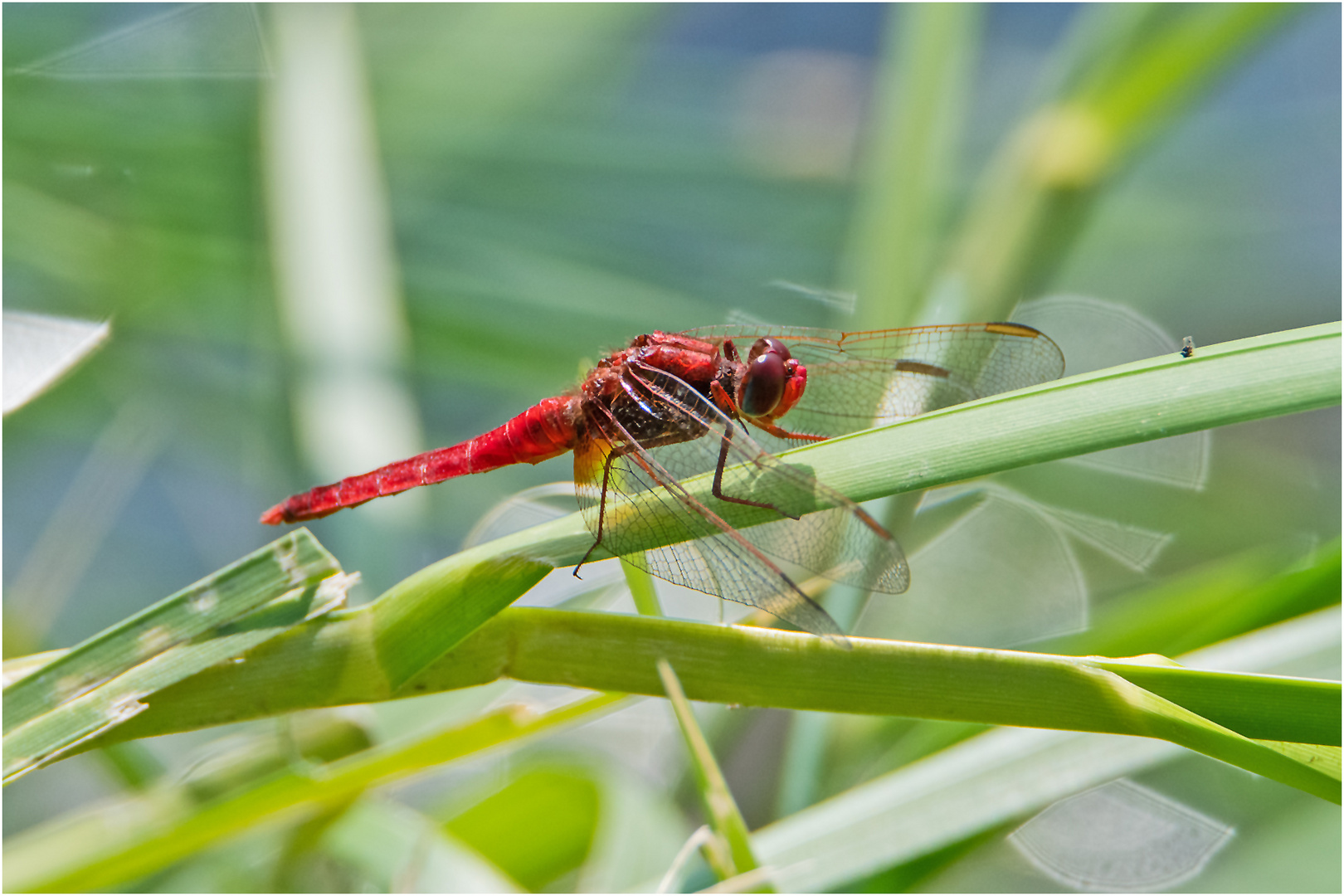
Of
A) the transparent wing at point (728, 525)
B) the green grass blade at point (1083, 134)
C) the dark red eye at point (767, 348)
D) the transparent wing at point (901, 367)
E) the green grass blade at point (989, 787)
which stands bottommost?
the green grass blade at point (989, 787)

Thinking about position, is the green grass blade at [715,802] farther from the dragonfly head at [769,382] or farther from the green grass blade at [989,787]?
the dragonfly head at [769,382]

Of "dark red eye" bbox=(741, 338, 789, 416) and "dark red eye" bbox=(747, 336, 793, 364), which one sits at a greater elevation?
"dark red eye" bbox=(747, 336, 793, 364)

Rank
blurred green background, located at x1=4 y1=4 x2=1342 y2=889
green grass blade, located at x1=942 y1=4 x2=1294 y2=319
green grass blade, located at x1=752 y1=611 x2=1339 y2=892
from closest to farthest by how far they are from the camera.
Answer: green grass blade, located at x1=752 y1=611 x2=1339 y2=892
green grass blade, located at x1=942 y1=4 x2=1294 y2=319
blurred green background, located at x1=4 y1=4 x2=1342 y2=889

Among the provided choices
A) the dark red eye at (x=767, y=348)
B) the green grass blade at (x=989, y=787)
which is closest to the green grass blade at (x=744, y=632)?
the green grass blade at (x=989, y=787)

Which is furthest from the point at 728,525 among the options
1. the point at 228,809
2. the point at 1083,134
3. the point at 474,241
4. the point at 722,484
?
the point at 474,241

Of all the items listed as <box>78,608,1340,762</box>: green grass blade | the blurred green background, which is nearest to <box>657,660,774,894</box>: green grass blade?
<box>78,608,1340,762</box>: green grass blade

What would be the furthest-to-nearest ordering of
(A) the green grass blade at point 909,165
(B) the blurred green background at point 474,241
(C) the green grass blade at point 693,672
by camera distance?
(B) the blurred green background at point 474,241 → (A) the green grass blade at point 909,165 → (C) the green grass blade at point 693,672

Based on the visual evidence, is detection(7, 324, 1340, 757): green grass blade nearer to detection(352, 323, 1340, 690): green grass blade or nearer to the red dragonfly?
detection(352, 323, 1340, 690): green grass blade
